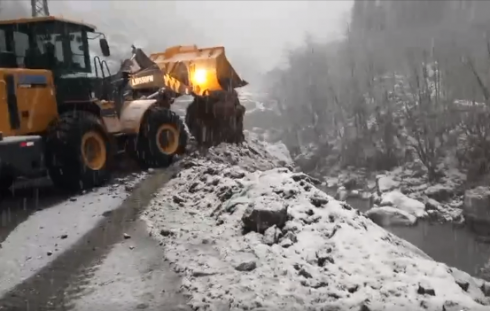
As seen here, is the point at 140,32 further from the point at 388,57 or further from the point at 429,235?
the point at 429,235

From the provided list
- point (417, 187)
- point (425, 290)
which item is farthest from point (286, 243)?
point (417, 187)

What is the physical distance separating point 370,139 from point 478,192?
13.1 metres

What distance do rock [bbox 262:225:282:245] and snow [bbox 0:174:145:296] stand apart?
242cm

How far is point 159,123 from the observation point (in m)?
11.3

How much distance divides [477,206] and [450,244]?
11.9 feet

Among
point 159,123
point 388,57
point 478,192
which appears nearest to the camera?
point 159,123

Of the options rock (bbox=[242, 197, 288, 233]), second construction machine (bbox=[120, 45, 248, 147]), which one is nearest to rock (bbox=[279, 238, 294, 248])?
rock (bbox=[242, 197, 288, 233])

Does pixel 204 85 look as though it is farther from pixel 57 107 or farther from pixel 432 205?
pixel 432 205

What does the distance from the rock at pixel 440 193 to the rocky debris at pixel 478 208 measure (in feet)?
8.17

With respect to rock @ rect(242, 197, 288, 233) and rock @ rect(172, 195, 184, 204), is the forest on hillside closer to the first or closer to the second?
rock @ rect(172, 195, 184, 204)

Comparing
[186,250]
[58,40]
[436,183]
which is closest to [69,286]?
[186,250]

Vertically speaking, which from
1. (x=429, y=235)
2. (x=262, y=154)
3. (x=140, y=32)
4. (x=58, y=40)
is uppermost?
(x=140, y=32)

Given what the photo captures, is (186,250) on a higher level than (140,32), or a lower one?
lower

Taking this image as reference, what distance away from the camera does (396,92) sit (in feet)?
131
